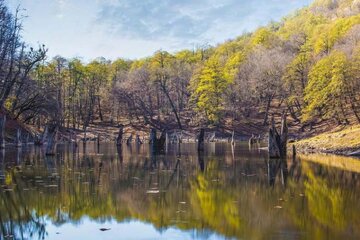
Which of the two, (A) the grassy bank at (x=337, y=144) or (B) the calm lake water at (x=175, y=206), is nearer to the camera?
(B) the calm lake water at (x=175, y=206)

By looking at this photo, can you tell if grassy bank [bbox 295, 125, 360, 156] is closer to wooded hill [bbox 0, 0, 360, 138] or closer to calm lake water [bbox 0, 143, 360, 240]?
calm lake water [bbox 0, 143, 360, 240]

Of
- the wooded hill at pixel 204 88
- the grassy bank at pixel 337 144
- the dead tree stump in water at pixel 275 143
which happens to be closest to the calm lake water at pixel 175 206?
the dead tree stump in water at pixel 275 143

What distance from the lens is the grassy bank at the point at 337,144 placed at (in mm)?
35406

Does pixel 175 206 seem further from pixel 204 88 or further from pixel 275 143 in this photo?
pixel 204 88

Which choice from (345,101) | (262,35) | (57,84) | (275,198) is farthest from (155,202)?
(262,35)

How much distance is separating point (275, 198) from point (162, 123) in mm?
76037

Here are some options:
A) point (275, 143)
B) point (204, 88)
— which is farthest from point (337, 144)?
point (204, 88)

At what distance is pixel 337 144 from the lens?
1515 inches

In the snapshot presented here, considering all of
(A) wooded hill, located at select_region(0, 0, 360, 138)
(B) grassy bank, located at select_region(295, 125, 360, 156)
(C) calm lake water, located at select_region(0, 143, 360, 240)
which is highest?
(A) wooded hill, located at select_region(0, 0, 360, 138)

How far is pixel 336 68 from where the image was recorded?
61094mm

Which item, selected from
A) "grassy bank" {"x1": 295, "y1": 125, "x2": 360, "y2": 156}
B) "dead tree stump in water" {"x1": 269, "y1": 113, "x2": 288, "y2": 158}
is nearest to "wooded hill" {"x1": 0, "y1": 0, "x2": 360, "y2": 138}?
"grassy bank" {"x1": 295, "y1": 125, "x2": 360, "y2": 156}

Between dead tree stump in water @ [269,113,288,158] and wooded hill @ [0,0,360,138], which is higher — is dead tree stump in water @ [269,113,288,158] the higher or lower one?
the lower one

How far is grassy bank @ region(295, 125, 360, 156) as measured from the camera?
116ft

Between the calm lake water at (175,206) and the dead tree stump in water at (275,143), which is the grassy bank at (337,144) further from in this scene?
the calm lake water at (175,206)
